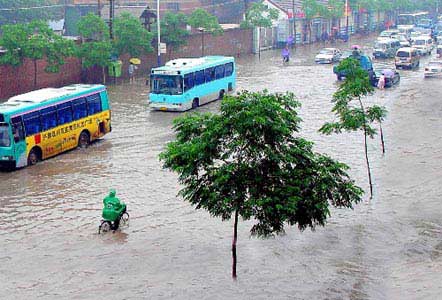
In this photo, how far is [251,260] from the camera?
57.0 feet

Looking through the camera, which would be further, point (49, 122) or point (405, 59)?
point (405, 59)

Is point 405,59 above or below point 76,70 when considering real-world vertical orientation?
above

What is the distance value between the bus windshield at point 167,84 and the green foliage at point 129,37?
1179cm

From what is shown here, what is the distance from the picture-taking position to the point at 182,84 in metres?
36.8

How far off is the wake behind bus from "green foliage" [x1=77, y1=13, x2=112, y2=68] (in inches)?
596

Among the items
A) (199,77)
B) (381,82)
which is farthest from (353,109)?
(381,82)

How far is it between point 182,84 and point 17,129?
12.4 meters

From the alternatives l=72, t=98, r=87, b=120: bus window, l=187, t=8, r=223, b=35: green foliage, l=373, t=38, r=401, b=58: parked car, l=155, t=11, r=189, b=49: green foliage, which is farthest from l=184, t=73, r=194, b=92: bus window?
l=373, t=38, r=401, b=58: parked car

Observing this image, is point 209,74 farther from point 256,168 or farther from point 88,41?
point 256,168

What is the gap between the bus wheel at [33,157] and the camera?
86.8ft

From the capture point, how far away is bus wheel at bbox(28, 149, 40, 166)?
26459 millimetres

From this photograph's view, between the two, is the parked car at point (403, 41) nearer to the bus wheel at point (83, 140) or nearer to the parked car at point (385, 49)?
the parked car at point (385, 49)

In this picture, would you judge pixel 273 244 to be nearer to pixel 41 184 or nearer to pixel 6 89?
pixel 41 184

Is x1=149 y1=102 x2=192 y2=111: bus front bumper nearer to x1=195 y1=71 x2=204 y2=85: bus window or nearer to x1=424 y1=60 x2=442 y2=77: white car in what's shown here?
x1=195 y1=71 x2=204 y2=85: bus window
